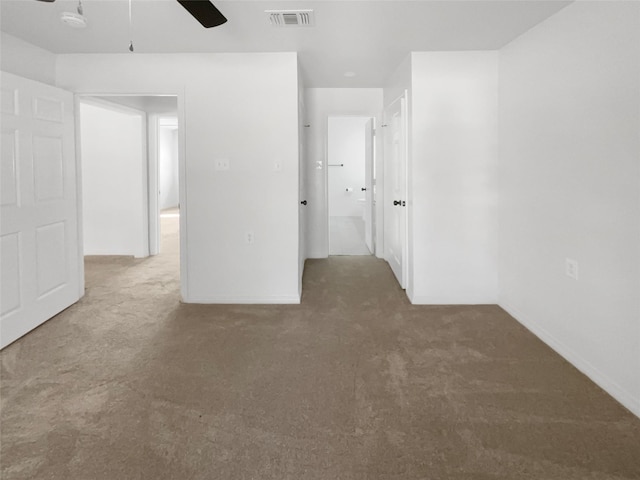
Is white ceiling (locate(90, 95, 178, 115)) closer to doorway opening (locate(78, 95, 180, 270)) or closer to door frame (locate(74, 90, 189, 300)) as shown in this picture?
doorway opening (locate(78, 95, 180, 270))

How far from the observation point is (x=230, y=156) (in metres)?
3.88

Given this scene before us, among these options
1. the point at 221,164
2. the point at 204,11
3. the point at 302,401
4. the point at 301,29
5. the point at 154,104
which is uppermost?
the point at 154,104

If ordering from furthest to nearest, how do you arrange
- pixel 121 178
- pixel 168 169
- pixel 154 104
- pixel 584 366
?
pixel 168 169, pixel 121 178, pixel 154 104, pixel 584 366

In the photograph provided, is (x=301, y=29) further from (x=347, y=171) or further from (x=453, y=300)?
(x=347, y=171)

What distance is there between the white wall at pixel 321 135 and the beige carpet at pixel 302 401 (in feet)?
8.36

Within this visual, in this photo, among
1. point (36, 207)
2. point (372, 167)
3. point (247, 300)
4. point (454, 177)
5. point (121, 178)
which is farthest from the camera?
point (372, 167)

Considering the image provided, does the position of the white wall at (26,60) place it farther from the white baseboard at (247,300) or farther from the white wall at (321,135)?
the white wall at (321,135)

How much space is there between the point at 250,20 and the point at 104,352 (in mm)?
2545

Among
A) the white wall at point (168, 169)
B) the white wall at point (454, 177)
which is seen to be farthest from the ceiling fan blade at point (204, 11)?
the white wall at point (168, 169)

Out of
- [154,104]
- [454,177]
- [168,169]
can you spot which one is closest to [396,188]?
[454,177]

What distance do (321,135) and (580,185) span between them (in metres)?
3.90

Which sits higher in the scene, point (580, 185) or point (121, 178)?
point (121, 178)

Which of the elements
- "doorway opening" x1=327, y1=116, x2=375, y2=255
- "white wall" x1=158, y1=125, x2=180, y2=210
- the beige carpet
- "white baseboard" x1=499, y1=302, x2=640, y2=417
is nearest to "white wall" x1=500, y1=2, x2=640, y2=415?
"white baseboard" x1=499, y1=302, x2=640, y2=417

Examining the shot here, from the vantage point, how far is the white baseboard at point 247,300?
13.0ft
